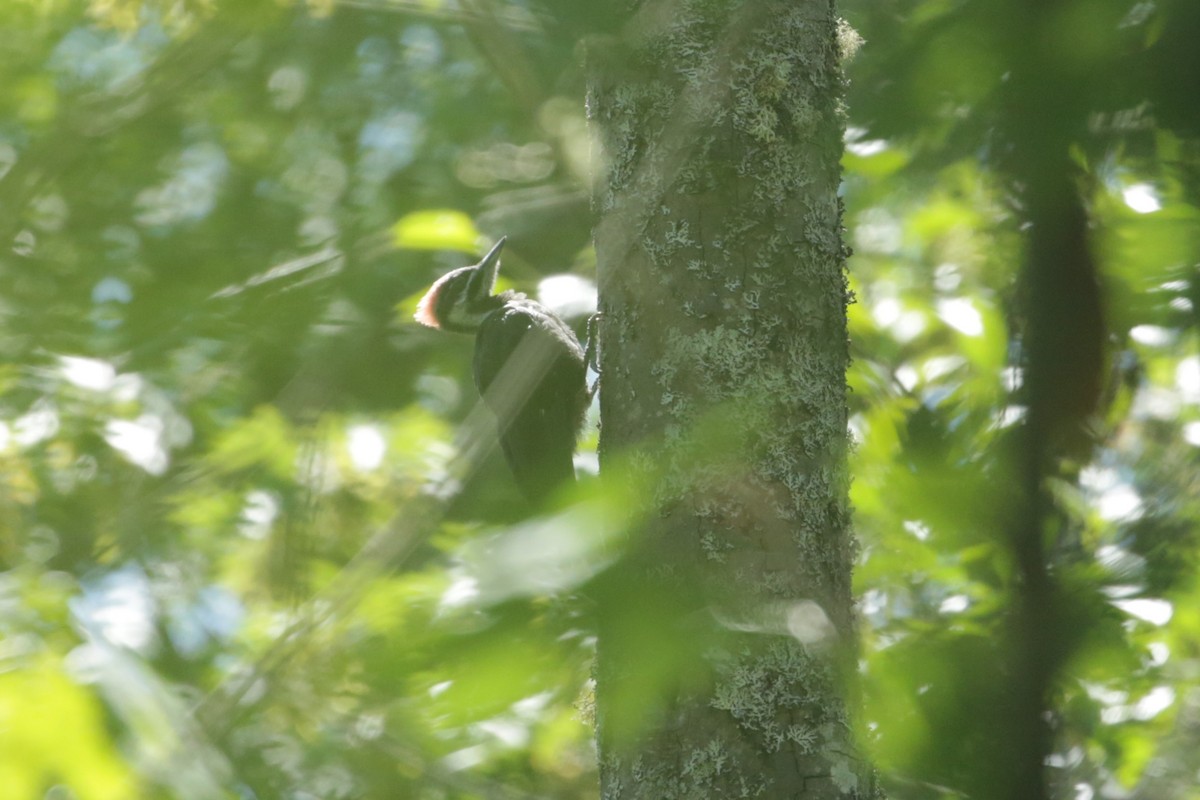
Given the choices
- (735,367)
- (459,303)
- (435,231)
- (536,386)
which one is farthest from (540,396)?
(735,367)

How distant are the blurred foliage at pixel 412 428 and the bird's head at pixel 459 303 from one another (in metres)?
0.34

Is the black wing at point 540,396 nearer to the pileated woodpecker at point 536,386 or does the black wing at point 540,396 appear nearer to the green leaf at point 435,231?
the pileated woodpecker at point 536,386

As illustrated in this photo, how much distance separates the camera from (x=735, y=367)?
1687 millimetres

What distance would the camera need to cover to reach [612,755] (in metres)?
1.62

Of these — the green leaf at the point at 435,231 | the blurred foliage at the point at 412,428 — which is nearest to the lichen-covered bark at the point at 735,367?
the blurred foliage at the point at 412,428

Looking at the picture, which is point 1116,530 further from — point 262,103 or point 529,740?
point 262,103

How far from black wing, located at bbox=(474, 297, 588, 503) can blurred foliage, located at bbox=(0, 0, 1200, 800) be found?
9.7 inches

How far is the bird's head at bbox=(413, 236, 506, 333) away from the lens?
419cm

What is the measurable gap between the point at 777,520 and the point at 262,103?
Answer: 3081 mm

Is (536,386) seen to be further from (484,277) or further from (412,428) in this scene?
(484,277)

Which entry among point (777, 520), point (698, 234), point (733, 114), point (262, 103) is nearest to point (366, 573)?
point (777, 520)

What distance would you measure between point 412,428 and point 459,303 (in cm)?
85

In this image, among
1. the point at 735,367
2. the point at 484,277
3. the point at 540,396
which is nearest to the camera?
the point at 735,367

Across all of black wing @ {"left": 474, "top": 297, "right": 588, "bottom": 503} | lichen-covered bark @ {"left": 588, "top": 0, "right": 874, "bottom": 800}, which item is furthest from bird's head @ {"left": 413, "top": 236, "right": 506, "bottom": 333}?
lichen-covered bark @ {"left": 588, "top": 0, "right": 874, "bottom": 800}
